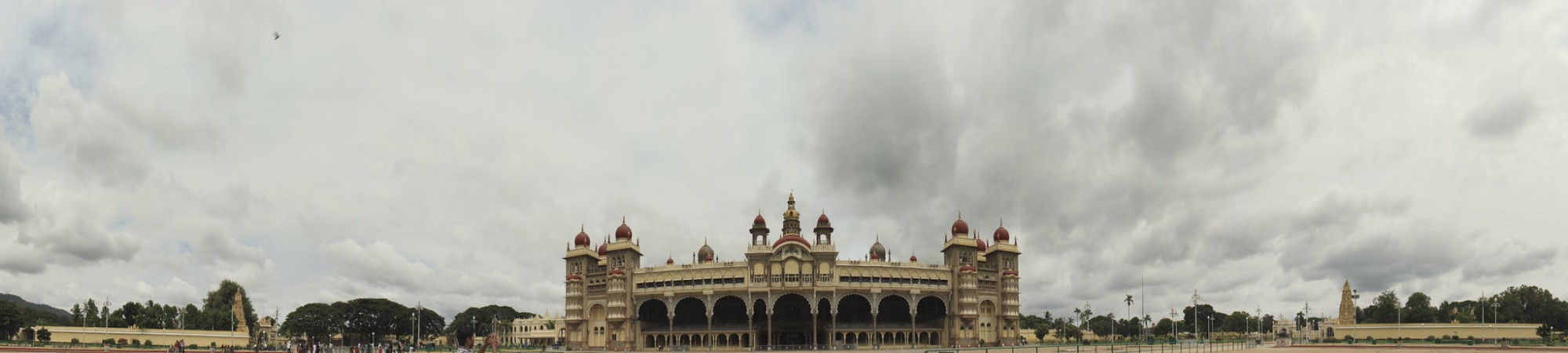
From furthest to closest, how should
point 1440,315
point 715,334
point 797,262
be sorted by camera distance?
point 1440,315 → point 715,334 → point 797,262

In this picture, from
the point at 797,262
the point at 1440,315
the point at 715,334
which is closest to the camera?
the point at 797,262

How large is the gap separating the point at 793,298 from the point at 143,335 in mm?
78163

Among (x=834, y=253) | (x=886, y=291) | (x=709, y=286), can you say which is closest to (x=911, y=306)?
(x=886, y=291)

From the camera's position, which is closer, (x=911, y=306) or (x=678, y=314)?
(x=911, y=306)

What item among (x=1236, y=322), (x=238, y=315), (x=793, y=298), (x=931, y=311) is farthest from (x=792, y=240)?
(x=1236, y=322)

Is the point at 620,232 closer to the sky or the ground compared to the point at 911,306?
closer to the sky

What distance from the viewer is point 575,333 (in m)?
114

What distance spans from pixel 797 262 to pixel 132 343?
252 ft

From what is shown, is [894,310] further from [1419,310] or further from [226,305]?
[226,305]

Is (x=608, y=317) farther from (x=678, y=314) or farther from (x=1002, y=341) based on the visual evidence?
(x=1002, y=341)

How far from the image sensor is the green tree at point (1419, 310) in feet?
421

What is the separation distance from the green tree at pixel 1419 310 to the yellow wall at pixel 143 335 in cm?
15530

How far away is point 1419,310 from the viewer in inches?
5231

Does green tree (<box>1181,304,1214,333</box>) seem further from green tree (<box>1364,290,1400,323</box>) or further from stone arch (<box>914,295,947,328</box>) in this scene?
stone arch (<box>914,295,947,328</box>)
